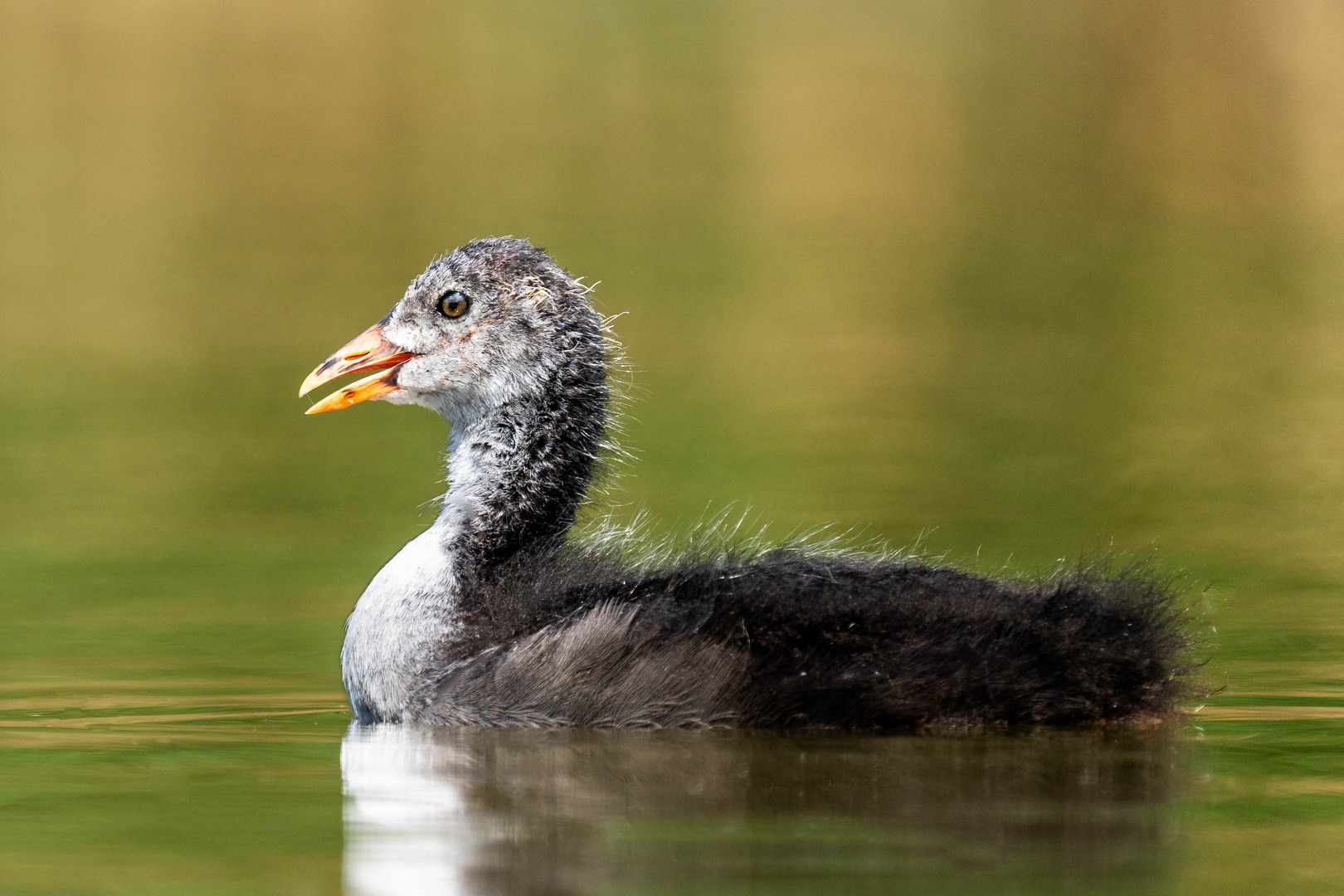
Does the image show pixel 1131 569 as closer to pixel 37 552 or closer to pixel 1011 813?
pixel 1011 813

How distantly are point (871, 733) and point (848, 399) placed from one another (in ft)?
33.1

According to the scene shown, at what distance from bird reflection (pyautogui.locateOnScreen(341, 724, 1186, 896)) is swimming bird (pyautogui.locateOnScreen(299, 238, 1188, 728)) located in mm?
134

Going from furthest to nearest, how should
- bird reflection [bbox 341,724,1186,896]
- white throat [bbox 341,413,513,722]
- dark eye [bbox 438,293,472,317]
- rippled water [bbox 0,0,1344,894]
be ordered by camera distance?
dark eye [bbox 438,293,472,317], white throat [bbox 341,413,513,722], rippled water [bbox 0,0,1344,894], bird reflection [bbox 341,724,1186,896]

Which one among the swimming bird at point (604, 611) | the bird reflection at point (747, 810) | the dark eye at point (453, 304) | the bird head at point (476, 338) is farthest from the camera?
the dark eye at point (453, 304)

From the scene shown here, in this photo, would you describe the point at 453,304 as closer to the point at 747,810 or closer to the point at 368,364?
the point at 368,364

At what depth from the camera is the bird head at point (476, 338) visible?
29.7ft

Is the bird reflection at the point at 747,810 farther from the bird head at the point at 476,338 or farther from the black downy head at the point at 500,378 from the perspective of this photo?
the bird head at the point at 476,338

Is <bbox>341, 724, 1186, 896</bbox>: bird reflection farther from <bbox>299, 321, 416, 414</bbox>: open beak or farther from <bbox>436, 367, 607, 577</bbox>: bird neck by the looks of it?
<bbox>299, 321, 416, 414</bbox>: open beak

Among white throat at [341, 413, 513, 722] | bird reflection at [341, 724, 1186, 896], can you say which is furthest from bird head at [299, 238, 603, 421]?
bird reflection at [341, 724, 1186, 896]

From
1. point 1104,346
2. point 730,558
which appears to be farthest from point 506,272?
point 1104,346

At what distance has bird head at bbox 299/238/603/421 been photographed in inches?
357

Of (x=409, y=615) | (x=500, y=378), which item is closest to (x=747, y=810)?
(x=409, y=615)

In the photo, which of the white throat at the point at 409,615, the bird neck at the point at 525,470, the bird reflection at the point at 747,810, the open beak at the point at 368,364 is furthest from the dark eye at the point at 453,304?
the bird reflection at the point at 747,810

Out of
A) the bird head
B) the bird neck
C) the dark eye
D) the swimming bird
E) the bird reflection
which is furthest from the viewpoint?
the dark eye
